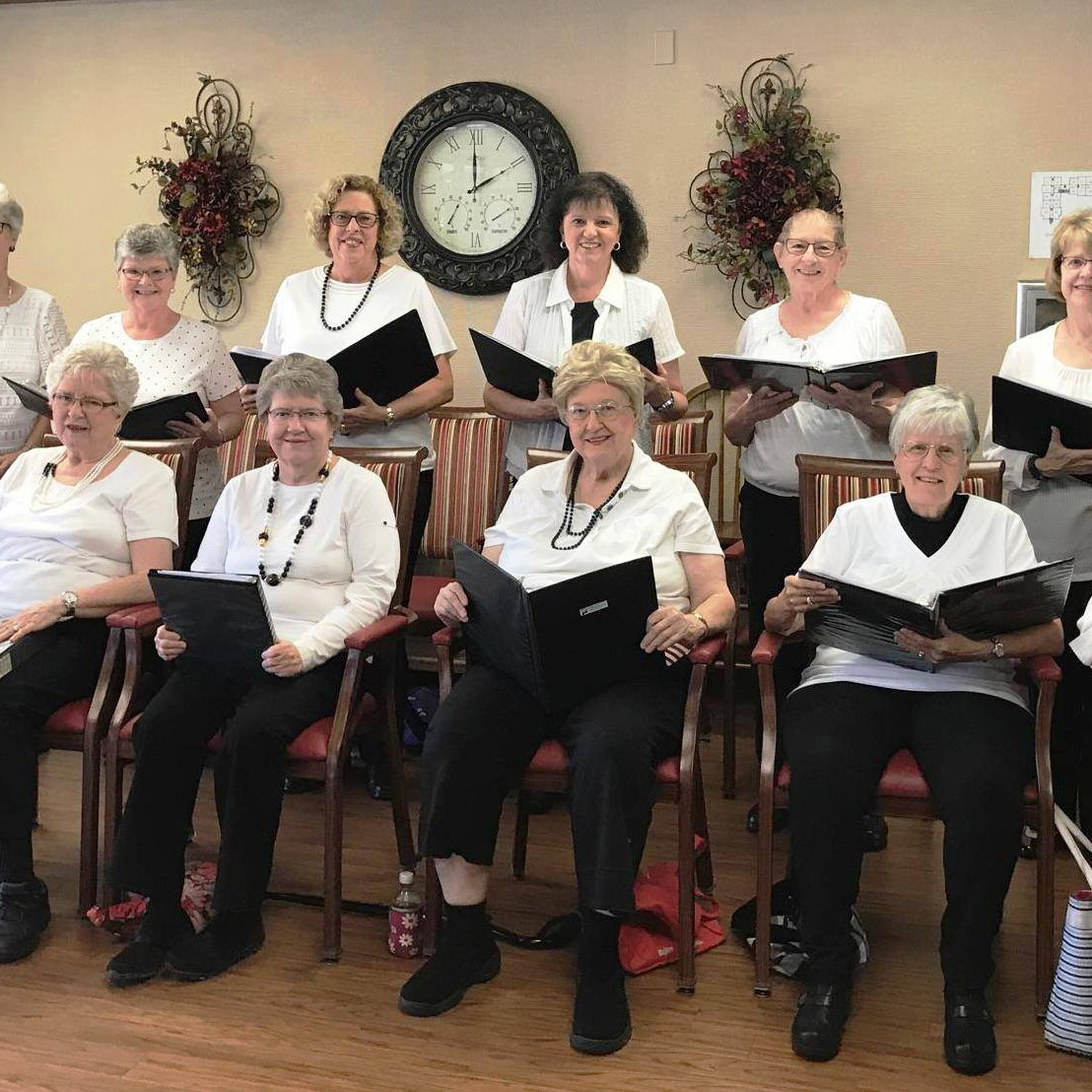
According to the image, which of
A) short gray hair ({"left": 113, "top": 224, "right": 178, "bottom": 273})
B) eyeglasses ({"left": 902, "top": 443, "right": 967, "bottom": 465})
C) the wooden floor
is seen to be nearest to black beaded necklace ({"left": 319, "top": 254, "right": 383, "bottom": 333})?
short gray hair ({"left": 113, "top": 224, "right": 178, "bottom": 273})

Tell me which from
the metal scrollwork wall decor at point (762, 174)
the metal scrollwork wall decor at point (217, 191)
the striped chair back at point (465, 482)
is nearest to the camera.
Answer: the striped chair back at point (465, 482)

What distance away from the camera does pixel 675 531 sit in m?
2.96

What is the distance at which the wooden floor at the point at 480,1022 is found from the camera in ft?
8.00

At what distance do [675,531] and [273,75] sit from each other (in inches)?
130

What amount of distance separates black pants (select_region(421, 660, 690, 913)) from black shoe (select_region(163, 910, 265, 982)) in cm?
48

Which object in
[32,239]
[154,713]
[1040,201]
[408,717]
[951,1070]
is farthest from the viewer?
[32,239]

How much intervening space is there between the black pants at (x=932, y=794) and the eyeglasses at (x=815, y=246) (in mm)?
1163

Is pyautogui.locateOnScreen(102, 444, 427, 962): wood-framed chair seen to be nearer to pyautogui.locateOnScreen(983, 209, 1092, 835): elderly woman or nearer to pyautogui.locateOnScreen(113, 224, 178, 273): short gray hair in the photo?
pyautogui.locateOnScreen(113, 224, 178, 273): short gray hair

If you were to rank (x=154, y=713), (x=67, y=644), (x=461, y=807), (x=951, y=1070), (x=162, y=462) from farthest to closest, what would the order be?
(x=162, y=462)
(x=67, y=644)
(x=154, y=713)
(x=461, y=807)
(x=951, y=1070)

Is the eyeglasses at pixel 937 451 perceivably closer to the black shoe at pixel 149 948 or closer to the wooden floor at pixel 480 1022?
the wooden floor at pixel 480 1022

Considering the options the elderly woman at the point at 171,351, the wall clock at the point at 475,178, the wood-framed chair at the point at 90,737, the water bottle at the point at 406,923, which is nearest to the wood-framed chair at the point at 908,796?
the water bottle at the point at 406,923

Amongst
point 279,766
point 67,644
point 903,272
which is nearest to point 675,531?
point 279,766

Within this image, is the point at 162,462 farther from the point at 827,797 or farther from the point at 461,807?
the point at 827,797

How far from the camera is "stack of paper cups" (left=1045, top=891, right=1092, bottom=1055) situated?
245 centimetres
